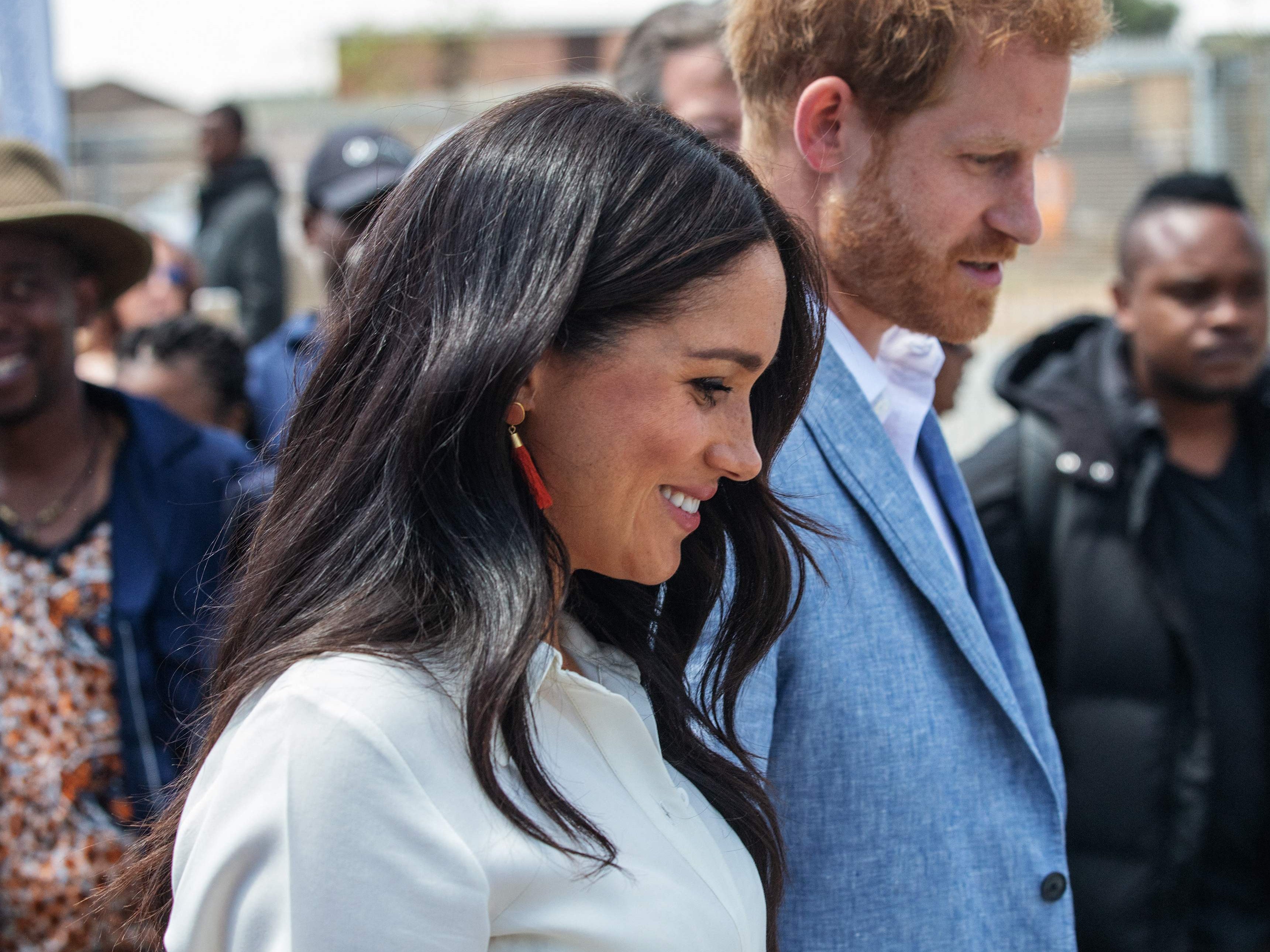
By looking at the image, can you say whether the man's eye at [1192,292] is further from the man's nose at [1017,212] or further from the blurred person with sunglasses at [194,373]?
the blurred person with sunglasses at [194,373]

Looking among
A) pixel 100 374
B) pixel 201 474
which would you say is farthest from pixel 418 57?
pixel 201 474

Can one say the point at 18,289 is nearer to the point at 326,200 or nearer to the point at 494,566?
the point at 326,200

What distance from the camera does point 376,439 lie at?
129cm

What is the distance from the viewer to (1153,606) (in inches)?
117

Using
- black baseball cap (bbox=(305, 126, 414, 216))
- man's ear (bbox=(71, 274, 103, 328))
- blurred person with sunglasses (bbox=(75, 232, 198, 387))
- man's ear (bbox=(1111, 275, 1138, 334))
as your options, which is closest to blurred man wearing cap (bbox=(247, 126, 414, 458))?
black baseball cap (bbox=(305, 126, 414, 216))

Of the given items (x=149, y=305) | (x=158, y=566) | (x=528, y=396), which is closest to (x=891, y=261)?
(x=528, y=396)

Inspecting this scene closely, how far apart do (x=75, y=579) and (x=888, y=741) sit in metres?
1.82

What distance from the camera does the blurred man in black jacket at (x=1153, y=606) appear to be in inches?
115

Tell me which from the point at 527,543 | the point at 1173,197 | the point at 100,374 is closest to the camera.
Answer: the point at 527,543

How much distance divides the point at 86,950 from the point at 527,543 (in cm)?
188

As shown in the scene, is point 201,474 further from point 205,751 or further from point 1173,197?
point 1173,197

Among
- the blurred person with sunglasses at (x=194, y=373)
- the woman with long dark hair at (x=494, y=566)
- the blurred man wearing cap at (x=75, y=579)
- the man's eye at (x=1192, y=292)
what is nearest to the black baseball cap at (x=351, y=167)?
the blurred person with sunglasses at (x=194, y=373)

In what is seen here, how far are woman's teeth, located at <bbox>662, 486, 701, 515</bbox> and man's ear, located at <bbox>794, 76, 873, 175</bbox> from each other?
0.68m

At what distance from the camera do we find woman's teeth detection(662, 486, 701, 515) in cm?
144
